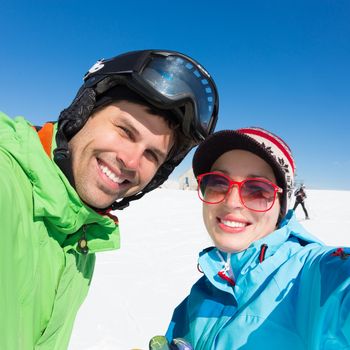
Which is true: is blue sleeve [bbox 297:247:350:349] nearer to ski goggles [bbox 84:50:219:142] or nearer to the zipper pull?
the zipper pull

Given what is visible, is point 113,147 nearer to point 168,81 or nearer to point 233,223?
point 168,81

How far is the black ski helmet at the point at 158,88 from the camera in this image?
2279mm

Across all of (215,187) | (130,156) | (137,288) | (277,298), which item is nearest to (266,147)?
(215,187)

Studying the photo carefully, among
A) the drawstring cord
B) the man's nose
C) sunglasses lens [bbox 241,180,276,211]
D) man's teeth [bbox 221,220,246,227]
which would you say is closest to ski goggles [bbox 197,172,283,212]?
sunglasses lens [bbox 241,180,276,211]

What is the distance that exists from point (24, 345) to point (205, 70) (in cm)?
242

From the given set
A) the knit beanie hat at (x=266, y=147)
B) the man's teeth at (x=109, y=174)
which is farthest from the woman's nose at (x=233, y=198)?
the man's teeth at (x=109, y=174)

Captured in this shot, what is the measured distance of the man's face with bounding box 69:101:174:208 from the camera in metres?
2.17

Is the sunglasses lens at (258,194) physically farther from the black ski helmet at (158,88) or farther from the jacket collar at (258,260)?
the black ski helmet at (158,88)

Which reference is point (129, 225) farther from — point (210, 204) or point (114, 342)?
point (210, 204)

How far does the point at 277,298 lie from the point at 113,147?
1534 millimetres

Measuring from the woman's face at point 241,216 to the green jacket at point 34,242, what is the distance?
857 millimetres

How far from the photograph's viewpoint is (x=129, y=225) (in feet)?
37.0

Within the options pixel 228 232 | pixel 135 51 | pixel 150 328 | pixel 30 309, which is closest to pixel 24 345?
pixel 30 309

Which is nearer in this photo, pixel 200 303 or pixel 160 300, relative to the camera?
pixel 200 303
